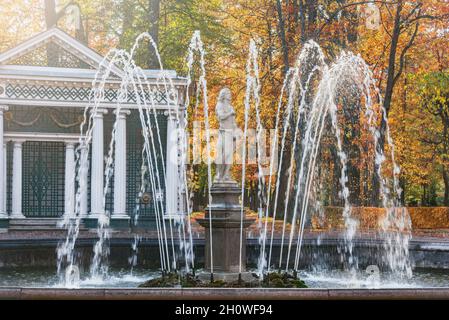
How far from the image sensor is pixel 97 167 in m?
26.0

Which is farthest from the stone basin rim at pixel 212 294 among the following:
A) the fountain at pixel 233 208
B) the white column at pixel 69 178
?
the white column at pixel 69 178

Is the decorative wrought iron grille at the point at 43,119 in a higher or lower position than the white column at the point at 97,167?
higher

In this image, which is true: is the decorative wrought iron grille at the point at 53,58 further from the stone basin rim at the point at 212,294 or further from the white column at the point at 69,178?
the stone basin rim at the point at 212,294

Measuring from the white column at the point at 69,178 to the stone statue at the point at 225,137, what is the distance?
13811 mm

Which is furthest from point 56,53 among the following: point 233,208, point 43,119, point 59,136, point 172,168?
point 233,208

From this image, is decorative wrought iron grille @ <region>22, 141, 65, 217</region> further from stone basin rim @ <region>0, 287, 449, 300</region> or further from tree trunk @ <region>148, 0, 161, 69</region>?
stone basin rim @ <region>0, 287, 449, 300</region>

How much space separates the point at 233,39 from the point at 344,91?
8.48m

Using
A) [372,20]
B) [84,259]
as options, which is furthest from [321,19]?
[84,259]

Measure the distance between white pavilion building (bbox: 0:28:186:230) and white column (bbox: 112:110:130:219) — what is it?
3 centimetres

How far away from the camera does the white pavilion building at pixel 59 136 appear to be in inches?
1009

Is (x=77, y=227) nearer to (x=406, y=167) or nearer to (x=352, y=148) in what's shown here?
(x=352, y=148)

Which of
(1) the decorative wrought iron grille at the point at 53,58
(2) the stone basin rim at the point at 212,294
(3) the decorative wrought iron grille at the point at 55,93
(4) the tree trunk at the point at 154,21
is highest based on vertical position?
(4) the tree trunk at the point at 154,21

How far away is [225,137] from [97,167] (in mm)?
13192

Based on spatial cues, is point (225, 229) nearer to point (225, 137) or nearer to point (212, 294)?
point (225, 137)
